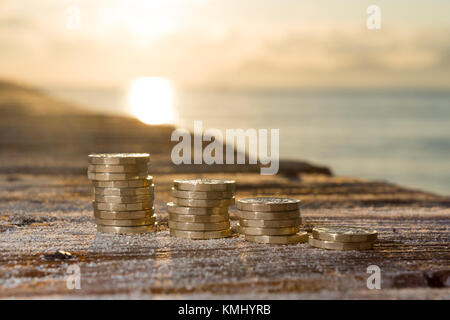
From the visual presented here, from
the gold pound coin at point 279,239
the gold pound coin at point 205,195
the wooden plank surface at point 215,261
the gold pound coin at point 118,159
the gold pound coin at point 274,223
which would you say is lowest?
the wooden plank surface at point 215,261

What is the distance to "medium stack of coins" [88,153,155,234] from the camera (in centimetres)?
452

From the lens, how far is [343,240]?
399 centimetres

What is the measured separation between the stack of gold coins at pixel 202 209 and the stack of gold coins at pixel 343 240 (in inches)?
28.5

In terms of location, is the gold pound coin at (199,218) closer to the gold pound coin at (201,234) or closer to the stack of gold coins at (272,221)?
the gold pound coin at (201,234)

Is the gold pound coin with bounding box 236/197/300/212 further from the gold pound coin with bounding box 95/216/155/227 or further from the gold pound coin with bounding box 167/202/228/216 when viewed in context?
the gold pound coin with bounding box 95/216/155/227

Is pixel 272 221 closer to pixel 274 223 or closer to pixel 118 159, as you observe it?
pixel 274 223

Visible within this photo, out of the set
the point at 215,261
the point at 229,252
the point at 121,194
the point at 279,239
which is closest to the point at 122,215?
the point at 121,194

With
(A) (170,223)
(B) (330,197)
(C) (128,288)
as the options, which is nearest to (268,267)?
(C) (128,288)

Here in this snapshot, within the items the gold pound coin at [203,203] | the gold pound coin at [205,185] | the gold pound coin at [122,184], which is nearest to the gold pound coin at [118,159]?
the gold pound coin at [122,184]

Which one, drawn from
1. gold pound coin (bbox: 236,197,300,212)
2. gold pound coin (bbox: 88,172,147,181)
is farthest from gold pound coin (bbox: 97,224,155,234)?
gold pound coin (bbox: 236,197,300,212)

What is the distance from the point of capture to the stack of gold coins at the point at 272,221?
4.14 m

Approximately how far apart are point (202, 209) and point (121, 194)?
2.21ft

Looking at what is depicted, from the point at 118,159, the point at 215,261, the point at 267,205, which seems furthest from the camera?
the point at 118,159

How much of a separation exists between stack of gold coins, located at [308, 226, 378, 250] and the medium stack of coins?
1378 millimetres
